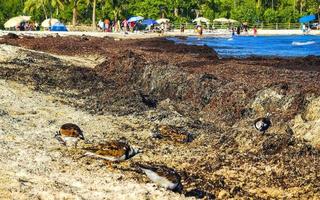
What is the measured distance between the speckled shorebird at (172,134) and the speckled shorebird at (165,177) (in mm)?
1759

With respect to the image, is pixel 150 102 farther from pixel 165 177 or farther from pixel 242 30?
pixel 242 30

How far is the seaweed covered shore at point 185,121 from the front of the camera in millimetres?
7320

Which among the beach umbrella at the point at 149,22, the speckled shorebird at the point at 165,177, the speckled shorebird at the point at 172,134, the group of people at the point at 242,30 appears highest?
the beach umbrella at the point at 149,22

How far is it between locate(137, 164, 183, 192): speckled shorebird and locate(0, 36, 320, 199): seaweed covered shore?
0.36 feet

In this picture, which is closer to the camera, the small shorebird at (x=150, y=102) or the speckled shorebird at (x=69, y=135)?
the speckled shorebird at (x=69, y=135)

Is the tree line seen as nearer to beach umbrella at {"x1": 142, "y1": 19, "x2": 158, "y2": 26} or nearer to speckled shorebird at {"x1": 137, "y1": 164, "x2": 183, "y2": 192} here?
beach umbrella at {"x1": 142, "y1": 19, "x2": 158, "y2": 26}

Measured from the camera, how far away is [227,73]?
1561 centimetres

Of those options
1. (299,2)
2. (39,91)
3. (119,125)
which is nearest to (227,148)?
(119,125)

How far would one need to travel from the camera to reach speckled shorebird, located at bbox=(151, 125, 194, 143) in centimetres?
924

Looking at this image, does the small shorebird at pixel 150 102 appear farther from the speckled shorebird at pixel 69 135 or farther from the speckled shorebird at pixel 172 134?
the speckled shorebird at pixel 69 135

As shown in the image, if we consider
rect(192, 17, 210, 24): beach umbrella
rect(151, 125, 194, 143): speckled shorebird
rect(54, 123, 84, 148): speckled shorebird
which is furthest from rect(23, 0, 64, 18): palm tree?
rect(54, 123, 84, 148): speckled shorebird

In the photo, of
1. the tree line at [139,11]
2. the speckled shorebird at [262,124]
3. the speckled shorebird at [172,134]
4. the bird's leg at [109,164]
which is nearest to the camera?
the bird's leg at [109,164]

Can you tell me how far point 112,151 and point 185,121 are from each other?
3178mm

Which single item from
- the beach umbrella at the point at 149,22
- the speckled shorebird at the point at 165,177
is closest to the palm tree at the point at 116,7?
the beach umbrella at the point at 149,22
